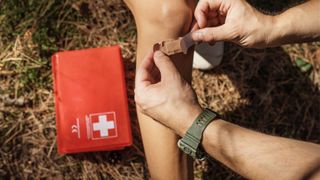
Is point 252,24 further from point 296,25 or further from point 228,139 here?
point 228,139

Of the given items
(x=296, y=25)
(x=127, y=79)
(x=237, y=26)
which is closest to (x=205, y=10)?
(x=237, y=26)

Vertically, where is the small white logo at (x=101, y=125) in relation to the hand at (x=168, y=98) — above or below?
below

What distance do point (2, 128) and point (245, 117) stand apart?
101 centimetres

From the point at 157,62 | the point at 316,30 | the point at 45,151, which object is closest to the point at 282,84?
the point at 316,30

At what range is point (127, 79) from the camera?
1.98 m

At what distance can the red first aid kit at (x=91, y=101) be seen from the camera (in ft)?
5.92

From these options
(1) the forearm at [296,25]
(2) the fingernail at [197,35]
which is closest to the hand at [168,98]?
(2) the fingernail at [197,35]

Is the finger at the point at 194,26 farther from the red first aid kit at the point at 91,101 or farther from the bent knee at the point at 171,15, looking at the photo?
the red first aid kit at the point at 91,101

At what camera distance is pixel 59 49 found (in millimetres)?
2020

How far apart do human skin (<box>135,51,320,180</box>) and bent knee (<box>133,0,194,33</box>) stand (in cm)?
24

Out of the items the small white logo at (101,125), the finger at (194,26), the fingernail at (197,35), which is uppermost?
the finger at (194,26)

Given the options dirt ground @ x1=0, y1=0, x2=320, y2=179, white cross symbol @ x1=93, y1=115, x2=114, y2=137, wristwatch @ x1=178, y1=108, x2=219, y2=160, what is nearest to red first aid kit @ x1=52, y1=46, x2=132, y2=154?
white cross symbol @ x1=93, y1=115, x2=114, y2=137

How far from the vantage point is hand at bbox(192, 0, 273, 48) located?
1.48 meters

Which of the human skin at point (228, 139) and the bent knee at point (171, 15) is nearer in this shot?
the human skin at point (228, 139)
